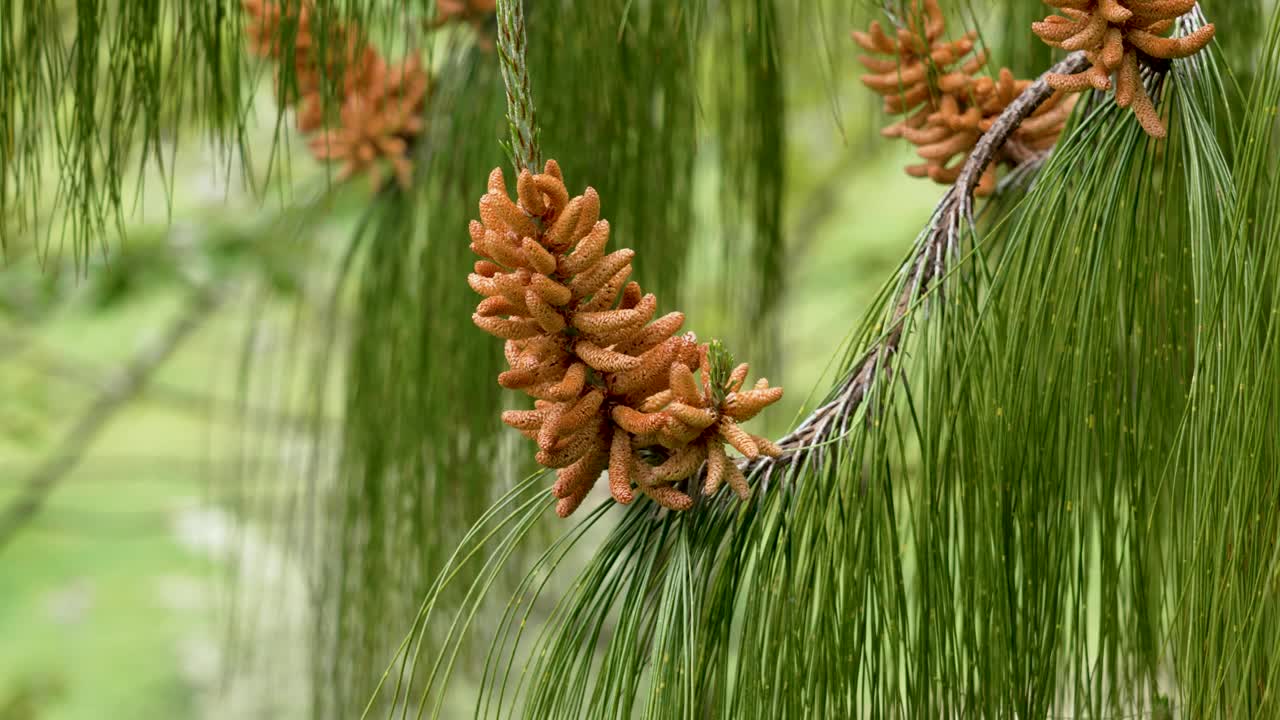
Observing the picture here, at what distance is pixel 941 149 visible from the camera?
54cm

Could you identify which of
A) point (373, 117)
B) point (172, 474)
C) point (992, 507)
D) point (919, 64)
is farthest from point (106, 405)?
point (992, 507)

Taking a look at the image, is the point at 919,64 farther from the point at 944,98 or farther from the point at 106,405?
the point at 106,405

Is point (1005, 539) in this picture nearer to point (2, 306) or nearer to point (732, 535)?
point (732, 535)

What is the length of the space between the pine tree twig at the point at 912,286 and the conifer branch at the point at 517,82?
0.43 feet

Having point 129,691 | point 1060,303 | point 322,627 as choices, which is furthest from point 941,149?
point 129,691

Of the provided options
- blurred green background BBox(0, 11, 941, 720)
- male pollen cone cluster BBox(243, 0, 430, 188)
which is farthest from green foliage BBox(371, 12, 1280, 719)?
blurred green background BBox(0, 11, 941, 720)

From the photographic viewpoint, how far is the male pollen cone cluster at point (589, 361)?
0.36 m

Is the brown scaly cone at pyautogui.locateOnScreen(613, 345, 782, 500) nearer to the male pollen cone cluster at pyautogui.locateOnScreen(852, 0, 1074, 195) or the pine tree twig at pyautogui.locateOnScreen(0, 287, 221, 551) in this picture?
the male pollen cone cluster at pyautogui.locateOnScreen(852, 0, 1074, 195)

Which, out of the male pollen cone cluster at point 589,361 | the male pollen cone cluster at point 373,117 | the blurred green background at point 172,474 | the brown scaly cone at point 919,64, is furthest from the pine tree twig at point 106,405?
the male pollen cone cluster at point 589,361

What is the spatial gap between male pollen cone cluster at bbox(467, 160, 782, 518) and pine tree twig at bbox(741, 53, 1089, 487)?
43 millimetres

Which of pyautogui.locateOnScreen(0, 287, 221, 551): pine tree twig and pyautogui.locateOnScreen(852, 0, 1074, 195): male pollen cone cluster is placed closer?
pyautogui.locateOnScreen(852, 0, 1074, 195): male pollen cone cluster

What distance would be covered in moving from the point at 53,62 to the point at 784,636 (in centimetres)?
43

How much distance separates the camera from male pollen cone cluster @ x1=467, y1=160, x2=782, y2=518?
0.36m

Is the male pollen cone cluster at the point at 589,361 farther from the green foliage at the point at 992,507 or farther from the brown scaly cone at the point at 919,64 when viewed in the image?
the brown scaly cone at the point at 919,64
